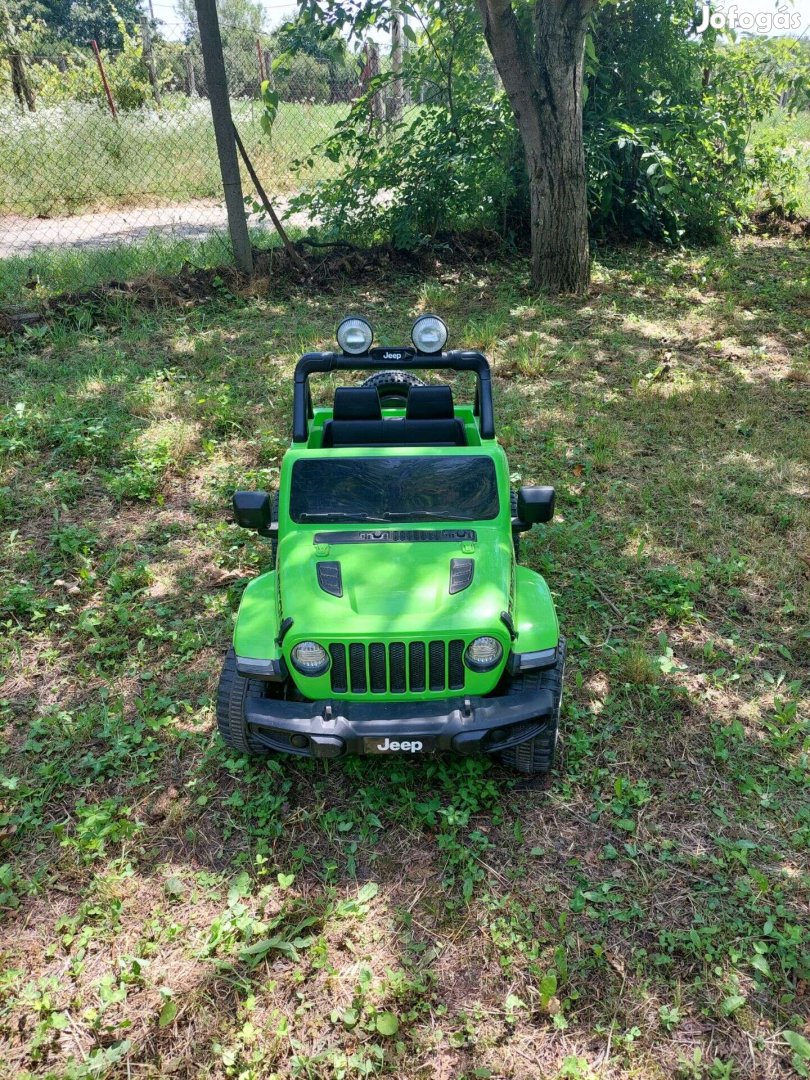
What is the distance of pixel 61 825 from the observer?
3.09m

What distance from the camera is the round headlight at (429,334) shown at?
4008 mm

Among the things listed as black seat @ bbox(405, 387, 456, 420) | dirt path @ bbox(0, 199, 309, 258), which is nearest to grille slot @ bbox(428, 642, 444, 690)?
black seat @ bbox(405, 387, 456, 420)

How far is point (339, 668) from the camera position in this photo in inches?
118

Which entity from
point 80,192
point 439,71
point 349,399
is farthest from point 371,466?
point 80,192

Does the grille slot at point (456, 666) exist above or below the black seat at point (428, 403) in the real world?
below

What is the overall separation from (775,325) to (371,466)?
5.96 meters

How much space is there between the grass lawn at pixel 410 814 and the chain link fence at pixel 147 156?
223 inches

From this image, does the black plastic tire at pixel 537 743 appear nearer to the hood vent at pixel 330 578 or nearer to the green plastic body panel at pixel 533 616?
the green plastic body panel at pixel 533 616

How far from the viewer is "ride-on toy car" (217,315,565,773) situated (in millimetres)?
2943

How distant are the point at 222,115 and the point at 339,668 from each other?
22.2ft

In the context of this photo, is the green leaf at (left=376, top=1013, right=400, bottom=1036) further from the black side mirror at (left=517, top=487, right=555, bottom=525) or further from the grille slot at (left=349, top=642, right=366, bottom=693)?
the black side mirror at (left=517, top=487, right=555, bottom=525)

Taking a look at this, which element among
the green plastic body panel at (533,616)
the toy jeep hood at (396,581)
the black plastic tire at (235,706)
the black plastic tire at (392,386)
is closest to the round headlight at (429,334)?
the black plastic tire at (392,386)

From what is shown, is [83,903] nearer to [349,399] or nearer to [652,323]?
[349,399]

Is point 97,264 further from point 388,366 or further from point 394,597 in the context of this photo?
point 394,597
